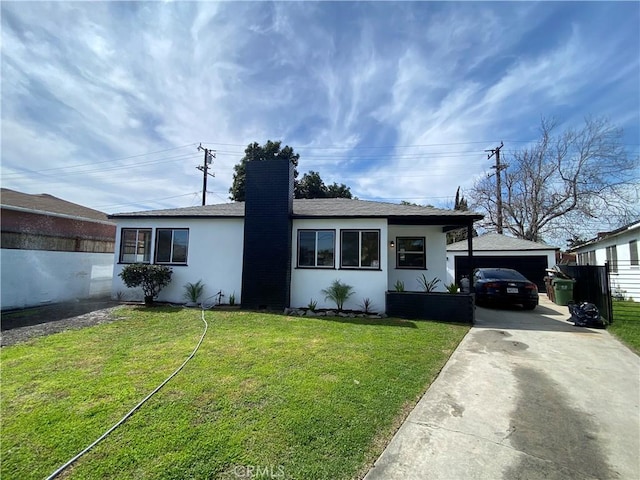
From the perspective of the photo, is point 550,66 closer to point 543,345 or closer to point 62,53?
point 543,345

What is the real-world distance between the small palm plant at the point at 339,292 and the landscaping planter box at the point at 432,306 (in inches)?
49.1

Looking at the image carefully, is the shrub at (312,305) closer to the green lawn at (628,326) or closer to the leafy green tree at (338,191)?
the green lawn at (628,326)

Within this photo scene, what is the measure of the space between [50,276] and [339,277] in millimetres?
10142

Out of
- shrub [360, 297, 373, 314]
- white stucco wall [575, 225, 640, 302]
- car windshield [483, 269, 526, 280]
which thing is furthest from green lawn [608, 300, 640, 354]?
shrub [360, 297, 373, 314]

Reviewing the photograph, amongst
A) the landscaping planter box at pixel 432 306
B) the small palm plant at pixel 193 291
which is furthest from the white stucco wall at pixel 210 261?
the landscaping planter box at pixel 432 306

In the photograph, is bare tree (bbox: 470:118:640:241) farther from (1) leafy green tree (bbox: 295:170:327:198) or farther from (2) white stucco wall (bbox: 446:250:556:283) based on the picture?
(1) leafy green tree (bbox: 295:170:327:198)

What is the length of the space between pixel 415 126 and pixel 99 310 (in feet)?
41.8

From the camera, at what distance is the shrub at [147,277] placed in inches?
376

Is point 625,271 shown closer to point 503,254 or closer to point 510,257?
point 510,257

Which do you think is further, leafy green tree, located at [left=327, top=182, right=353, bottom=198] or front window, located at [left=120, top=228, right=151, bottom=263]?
leafy green tree, located at [left=327, top=182, right=353, bottom=198]

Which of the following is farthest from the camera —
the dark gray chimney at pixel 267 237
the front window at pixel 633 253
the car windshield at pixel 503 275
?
the front window at pixel 633 253

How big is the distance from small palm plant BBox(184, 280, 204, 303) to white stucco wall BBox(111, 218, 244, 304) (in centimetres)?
14

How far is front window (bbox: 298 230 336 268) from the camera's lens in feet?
31.5

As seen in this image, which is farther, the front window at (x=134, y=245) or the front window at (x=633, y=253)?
the front window at (x=633, y=253)
